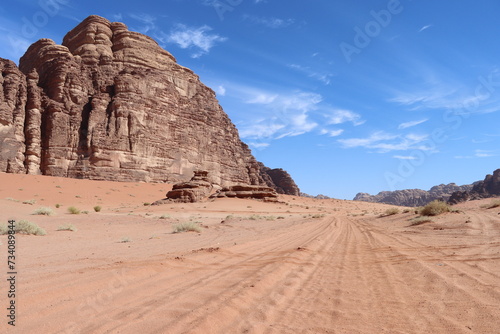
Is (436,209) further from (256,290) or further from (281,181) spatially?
(281,181)

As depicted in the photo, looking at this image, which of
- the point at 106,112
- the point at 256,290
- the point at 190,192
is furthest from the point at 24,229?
the point at 106,112

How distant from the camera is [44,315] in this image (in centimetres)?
318

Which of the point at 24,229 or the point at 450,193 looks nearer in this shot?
the point at 24,229

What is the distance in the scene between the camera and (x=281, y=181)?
338ft

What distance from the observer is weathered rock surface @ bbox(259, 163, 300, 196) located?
100125 mm

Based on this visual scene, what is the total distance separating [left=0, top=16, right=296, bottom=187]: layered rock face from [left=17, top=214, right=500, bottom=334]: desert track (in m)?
52.6

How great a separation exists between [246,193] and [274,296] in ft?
129

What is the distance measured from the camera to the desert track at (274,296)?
3080mm

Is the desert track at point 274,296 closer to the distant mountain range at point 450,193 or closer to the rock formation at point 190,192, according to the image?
the rock formation at point 190,192

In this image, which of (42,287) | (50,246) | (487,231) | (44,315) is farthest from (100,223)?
(487,231)

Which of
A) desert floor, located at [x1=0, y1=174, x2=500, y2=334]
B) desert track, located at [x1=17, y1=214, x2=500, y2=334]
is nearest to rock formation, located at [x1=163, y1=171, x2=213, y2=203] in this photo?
desert floor, located at [x1=0, y1=174, x2=500, y2=334]

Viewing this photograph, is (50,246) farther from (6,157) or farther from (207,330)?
(6,157)

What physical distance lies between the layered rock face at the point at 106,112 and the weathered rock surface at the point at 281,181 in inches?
1112

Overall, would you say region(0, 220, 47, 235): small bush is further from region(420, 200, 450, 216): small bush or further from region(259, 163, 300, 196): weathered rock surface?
region(259, 163, 300, 196): weathered rock surface
